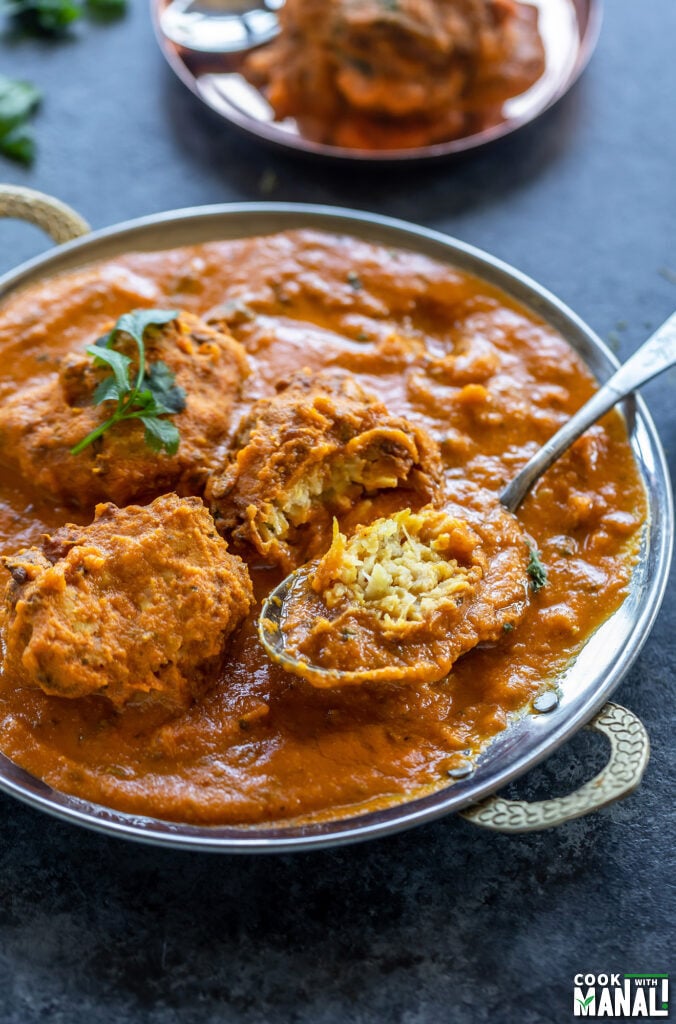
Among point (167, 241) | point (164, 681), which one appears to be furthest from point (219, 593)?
point (167, 241)

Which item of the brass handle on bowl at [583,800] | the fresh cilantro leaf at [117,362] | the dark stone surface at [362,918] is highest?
the fresh cilantro leaf at [117,362]

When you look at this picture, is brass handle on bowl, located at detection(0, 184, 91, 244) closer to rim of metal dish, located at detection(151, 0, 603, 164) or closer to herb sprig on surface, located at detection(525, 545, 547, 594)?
rim of metal dish, located at detection(151, 0, 603, 164)

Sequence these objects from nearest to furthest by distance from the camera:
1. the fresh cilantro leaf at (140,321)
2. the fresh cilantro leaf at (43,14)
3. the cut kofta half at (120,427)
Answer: the cut kofta half at (120,427) → the fresh cilantro leaf at (140,321) → the fresh cilantro leaf at (43,14)

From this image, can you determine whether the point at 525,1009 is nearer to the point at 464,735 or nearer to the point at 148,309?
the point at 464,735

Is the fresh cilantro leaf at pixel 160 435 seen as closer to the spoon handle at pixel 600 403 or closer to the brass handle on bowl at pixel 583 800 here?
the spoon handle at pixel 600 403

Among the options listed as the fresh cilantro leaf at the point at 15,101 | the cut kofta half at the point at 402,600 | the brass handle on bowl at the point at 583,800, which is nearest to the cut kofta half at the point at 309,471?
the cut kofta half at the point at 402,600

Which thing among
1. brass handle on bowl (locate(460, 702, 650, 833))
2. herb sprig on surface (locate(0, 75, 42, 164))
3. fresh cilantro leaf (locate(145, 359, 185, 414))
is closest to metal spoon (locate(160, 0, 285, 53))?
herb sprig on surface (locate(0, 75, 42, 164))

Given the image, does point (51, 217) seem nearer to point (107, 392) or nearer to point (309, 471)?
point (107, 392)
